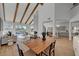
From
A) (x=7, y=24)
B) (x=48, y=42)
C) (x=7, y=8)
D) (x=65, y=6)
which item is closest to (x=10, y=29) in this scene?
(x=7, y=24)

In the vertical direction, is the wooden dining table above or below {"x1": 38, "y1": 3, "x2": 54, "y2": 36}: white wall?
below

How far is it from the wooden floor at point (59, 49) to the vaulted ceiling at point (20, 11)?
551mm

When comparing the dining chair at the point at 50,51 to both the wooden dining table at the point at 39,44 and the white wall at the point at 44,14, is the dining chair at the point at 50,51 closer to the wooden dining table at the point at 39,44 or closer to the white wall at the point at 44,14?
the wooden dining table at the point at 39,44

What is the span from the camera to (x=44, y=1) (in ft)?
7.55

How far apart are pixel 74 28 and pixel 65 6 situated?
1.57ft

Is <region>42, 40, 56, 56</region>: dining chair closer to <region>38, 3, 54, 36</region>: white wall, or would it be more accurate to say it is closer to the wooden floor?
the wooden floor

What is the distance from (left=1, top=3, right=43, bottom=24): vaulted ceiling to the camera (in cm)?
228

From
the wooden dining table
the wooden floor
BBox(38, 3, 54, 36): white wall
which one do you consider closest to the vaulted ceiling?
BBox(38, 3, 54, 36): white wall

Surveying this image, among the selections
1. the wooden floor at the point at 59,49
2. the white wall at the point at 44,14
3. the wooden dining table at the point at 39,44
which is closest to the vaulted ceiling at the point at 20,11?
the white wall at the point at 44,14

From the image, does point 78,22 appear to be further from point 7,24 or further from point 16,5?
point 7,24

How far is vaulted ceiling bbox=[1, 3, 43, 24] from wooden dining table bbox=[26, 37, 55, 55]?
42 cm

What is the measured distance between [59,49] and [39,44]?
16.3 inches

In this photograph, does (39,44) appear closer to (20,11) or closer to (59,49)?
(59,49)

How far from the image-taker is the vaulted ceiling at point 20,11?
2.28 meters
